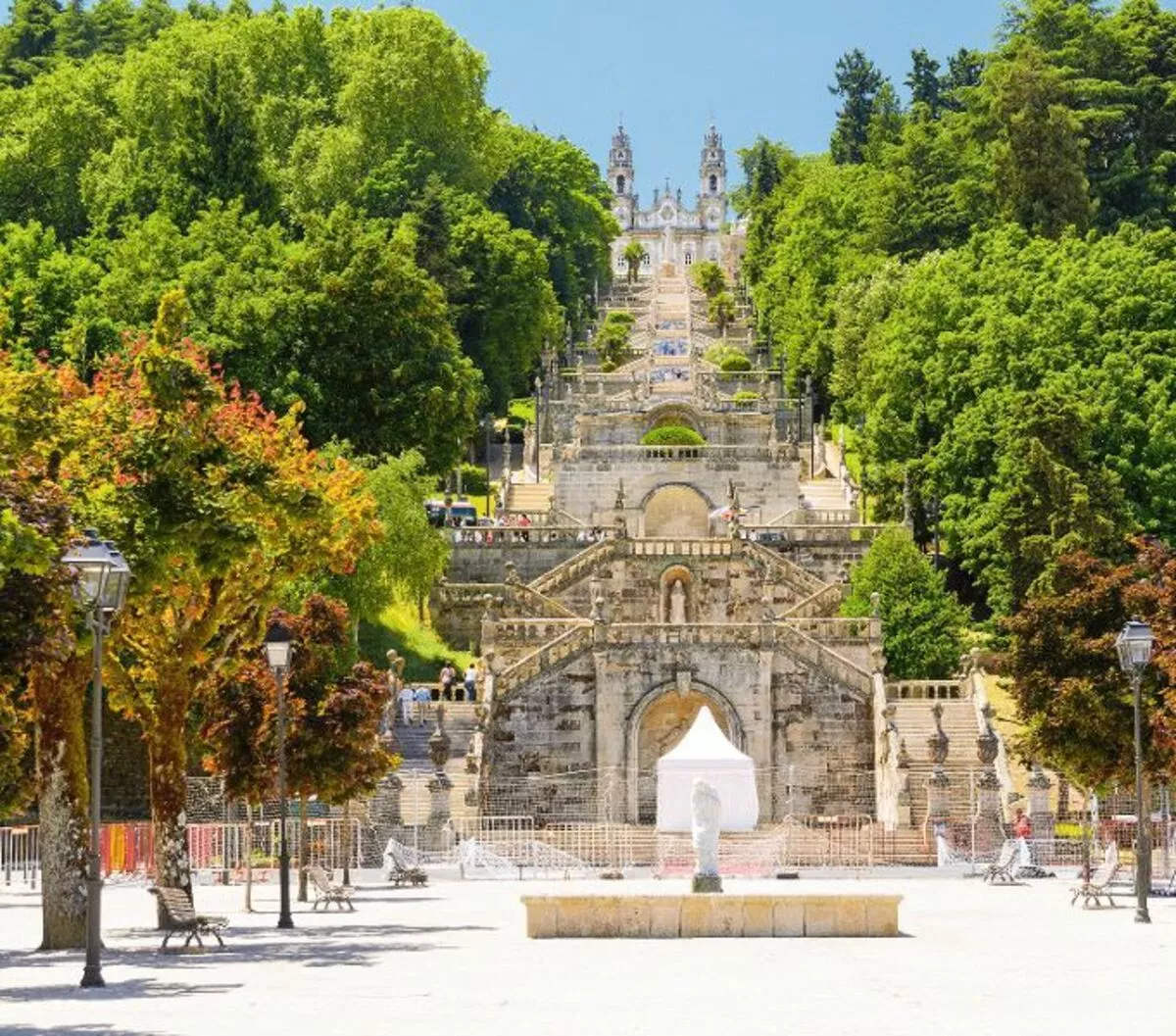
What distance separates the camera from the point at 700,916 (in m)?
32.9

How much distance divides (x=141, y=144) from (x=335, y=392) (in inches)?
1293

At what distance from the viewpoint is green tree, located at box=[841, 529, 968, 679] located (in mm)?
66000

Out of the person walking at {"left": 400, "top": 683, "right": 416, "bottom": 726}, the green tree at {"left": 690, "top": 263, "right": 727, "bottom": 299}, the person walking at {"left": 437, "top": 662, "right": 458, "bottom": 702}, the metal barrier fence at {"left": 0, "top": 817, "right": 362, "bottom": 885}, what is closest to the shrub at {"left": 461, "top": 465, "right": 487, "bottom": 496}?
the person walking at {"left": 437, "top": 662, "right": 458, "bottom": 702}

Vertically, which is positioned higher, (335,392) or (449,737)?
(335,392)

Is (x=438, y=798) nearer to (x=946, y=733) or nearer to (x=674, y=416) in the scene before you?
(x=946, y=733)

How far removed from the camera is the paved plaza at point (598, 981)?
21812 millimetres

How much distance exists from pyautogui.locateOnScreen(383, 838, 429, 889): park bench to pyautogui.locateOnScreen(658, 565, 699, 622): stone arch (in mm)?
22874

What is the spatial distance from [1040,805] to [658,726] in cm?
1293

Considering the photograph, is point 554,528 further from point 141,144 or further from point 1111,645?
point 141,144

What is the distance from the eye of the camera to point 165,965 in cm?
2895

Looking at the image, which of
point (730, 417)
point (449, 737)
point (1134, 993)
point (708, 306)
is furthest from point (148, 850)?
point (708, 306)

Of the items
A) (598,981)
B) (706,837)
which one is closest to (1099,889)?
(706,837)

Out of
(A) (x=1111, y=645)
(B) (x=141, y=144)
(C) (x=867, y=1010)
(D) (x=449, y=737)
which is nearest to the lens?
→ (C) (x=867, y=1010)

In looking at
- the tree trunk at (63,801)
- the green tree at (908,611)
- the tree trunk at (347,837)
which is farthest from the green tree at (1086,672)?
the tree trunk at (63,801)
